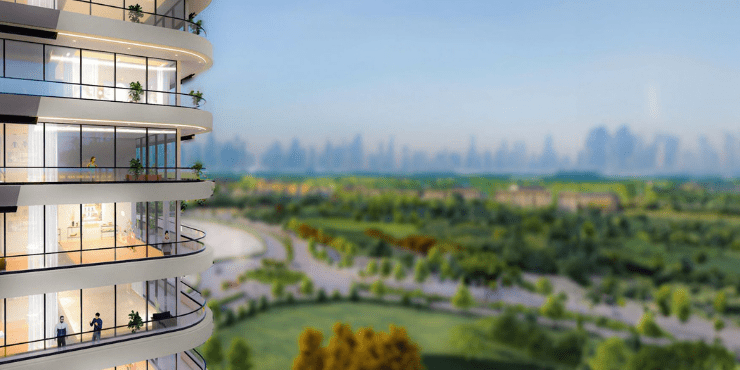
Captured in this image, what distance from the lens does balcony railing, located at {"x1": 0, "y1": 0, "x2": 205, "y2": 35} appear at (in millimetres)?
12531

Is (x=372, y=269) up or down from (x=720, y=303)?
up

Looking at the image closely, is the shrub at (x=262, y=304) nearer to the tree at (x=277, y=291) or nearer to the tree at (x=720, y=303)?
the tree at (x=277, y=291)

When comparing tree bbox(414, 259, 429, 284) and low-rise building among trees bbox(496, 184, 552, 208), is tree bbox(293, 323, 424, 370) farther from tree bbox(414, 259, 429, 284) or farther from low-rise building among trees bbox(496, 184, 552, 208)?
low-rise building among trees bbox(496, 184, 552, 208)

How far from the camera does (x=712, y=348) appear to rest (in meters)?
38.3

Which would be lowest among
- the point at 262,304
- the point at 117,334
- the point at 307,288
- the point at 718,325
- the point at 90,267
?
the point at 718,325

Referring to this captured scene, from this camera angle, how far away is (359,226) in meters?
79.1

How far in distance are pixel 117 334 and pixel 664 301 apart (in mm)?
55554

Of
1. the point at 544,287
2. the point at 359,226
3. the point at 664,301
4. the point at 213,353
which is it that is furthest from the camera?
the point at 359,226

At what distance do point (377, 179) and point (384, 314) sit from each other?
137 ft

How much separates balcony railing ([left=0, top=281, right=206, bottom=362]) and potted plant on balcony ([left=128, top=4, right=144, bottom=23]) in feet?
23.4

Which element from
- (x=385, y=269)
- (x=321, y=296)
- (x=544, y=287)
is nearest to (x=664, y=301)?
(x=544, y=287)

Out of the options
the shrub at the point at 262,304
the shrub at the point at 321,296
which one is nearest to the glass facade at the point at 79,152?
the shrub at the point at 262,304

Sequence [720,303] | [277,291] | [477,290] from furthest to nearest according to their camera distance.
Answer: [477,290], [720,303], [277,291]

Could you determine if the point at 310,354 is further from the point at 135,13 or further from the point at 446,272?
the point at 446,272
